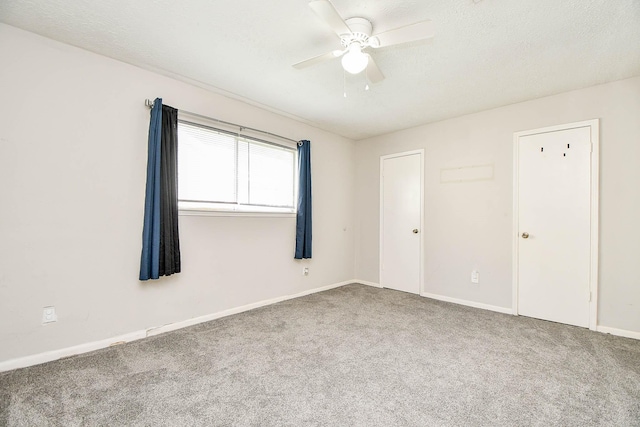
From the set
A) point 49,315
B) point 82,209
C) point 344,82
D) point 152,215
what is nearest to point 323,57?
point 344,82

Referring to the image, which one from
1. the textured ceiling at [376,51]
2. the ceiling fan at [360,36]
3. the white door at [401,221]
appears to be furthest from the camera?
the white door at [401,221]

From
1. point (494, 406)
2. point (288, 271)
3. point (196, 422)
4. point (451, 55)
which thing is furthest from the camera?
point (288, 271)

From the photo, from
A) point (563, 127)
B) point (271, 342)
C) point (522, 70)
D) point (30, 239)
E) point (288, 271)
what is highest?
point (522, 70)

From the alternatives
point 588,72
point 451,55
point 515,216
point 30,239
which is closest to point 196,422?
point 30,239

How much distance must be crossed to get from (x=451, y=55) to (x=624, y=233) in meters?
2.43

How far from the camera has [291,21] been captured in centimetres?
198

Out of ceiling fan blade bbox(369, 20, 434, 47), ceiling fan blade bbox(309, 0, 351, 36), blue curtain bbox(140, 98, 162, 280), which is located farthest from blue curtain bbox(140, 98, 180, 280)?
ceiling fan blade bbox(369, 20, 434, 47)

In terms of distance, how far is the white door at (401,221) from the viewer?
13.7 feet

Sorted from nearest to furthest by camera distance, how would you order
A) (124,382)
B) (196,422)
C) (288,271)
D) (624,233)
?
(196,422) → (124,382) → (624,233) → (288,271)

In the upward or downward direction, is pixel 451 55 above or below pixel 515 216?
above

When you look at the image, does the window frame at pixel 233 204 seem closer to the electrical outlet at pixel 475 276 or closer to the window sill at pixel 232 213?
the window sill at pixel 232 213

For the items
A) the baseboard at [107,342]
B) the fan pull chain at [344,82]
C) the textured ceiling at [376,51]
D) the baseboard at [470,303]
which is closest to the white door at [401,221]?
the baseboard at [470,303]

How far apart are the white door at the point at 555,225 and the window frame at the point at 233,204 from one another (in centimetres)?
281

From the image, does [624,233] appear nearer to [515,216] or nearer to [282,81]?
[515,216]
